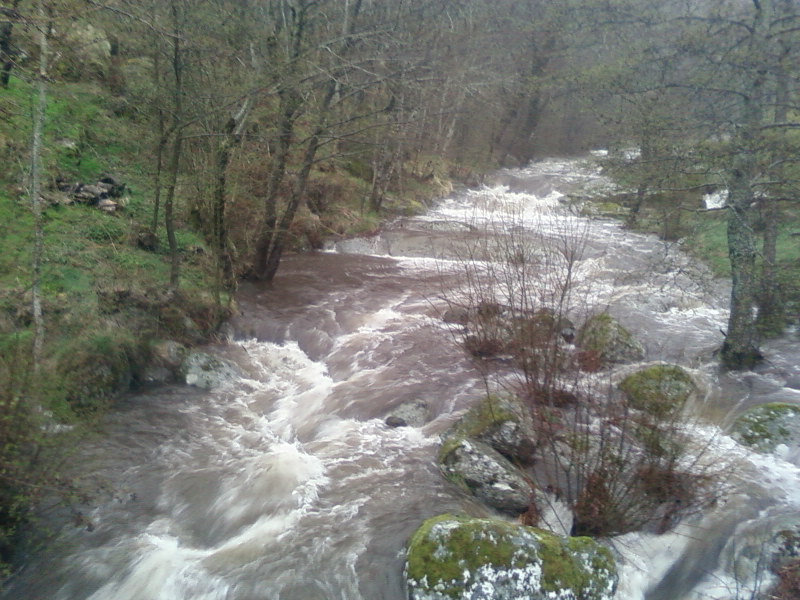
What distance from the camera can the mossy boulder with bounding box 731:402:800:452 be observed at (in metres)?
7.29

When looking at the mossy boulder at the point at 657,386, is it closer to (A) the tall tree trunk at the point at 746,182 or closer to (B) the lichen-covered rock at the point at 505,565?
(A) the tall tree trunk at the point at 746,182

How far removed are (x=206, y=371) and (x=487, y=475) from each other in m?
4.86

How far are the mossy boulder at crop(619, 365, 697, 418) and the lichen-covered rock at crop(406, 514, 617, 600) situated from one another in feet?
9.23

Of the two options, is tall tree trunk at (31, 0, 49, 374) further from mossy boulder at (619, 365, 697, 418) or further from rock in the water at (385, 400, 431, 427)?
mossy boulder at (619, 365, 697, 418)

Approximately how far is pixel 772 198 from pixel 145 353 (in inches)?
392

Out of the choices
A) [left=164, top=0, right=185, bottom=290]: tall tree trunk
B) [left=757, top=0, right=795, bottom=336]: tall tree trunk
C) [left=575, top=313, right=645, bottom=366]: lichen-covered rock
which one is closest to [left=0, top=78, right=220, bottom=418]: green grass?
[left=164, top=0, right=185, bottom=290]: tall tree trunk

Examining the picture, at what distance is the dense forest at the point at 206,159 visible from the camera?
6.34 metres

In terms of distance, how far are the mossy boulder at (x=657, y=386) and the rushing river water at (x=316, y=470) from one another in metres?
0.46

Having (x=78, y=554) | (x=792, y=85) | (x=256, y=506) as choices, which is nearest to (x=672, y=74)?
(x=792, y=85)

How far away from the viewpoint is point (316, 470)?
7109mm

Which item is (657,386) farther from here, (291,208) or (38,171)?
(291,208)

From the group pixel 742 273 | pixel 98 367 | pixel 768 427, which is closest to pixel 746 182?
pixel 742 273

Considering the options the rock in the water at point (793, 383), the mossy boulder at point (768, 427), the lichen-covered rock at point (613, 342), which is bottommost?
the mossy boulder at point (768, 427)

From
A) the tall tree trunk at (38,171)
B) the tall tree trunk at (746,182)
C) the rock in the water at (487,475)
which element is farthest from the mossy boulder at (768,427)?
the tall tree trunk at (38,171)
